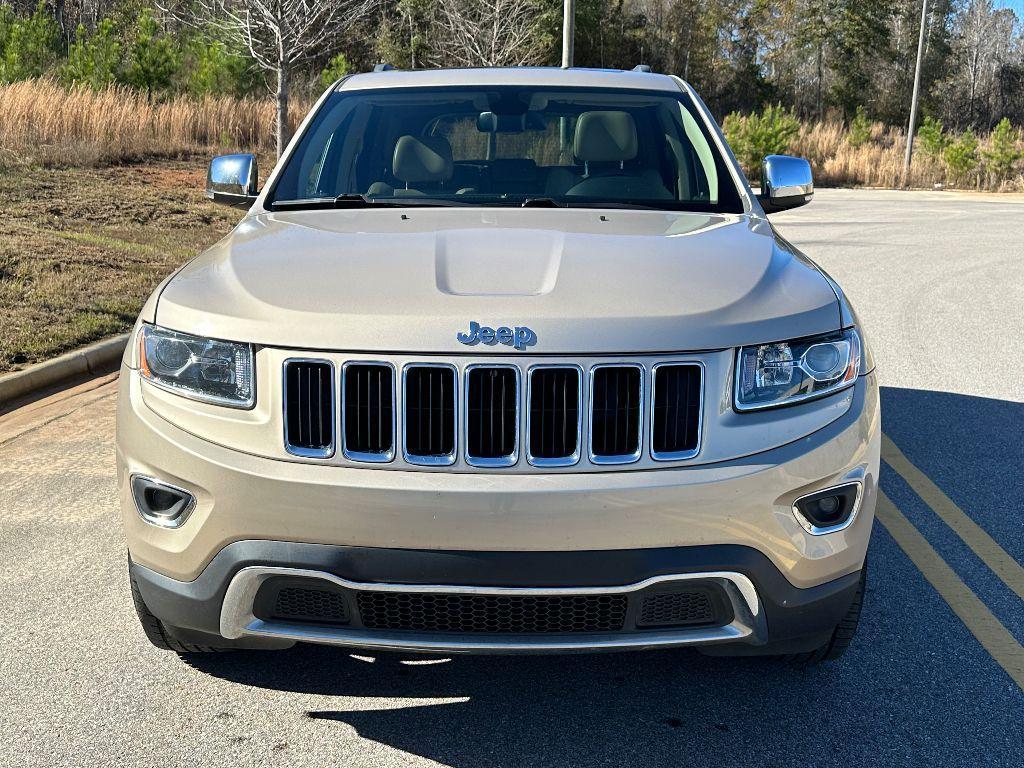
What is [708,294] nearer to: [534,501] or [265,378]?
[534,501]

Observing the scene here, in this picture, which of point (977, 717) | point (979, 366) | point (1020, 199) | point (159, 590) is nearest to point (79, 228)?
point (979, 366)

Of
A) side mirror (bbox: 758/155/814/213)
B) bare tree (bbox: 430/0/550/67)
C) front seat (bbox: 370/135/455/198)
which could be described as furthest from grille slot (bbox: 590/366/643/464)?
bare tree (bbox: 430/0/550/67)

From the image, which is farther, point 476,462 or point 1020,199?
point 1020,199

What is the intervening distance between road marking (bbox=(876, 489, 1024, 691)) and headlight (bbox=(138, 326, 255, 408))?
95.4 inches

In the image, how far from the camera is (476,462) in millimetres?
2652

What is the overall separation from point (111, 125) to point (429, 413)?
18602mm

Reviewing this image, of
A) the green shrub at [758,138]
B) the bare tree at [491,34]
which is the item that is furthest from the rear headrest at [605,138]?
the green shrub at [758,138]

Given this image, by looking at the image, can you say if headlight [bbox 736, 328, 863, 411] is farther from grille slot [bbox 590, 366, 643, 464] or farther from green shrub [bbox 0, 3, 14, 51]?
green shrub [bbox 0, 3, 14, 51]

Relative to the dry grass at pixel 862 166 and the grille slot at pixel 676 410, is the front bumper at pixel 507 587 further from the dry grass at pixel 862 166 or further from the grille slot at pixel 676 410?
the dry grass at pixel 862 166

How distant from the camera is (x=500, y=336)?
2.65 m

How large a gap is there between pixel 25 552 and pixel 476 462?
250cm

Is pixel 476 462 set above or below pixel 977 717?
above

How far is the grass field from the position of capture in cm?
802

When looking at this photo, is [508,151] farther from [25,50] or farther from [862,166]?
[862,166]
